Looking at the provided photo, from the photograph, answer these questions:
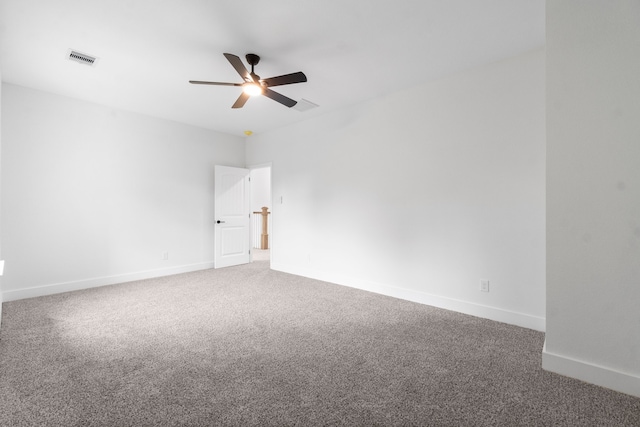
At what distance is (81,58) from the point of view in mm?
2992

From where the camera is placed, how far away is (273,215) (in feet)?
18.2

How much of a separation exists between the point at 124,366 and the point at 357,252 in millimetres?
2955

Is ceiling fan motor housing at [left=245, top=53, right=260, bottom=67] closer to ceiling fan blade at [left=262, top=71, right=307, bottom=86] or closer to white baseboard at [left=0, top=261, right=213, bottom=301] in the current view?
ceiling fan blade at [left=262, top=71, right=307, bottom=86]

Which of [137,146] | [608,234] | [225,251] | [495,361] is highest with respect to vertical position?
[137,146]

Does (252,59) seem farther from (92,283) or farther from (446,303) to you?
(92,283)

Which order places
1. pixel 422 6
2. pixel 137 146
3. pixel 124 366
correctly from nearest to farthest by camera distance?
pixel 124 366
pixel 422 6
pixel 137 146

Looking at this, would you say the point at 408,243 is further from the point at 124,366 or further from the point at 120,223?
the point at 120,223

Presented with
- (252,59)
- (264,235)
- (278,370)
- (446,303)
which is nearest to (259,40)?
(252,59)

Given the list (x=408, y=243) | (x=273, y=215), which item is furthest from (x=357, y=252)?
(x=273, y=215)

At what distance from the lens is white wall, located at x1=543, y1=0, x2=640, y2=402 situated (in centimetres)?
179

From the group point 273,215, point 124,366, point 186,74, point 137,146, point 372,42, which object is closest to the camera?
point 124,366

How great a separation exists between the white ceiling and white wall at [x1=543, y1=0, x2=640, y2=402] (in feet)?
1.94

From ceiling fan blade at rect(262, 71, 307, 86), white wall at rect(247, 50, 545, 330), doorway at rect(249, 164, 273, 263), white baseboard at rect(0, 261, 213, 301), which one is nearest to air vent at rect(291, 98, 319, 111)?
white wall at rect(247, 50, 545, 330)

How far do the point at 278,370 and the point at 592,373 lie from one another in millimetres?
2026
